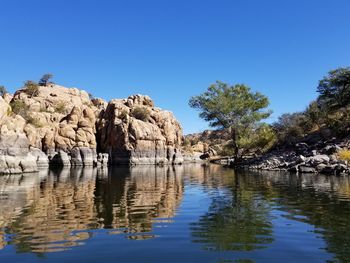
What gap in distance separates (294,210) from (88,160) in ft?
206

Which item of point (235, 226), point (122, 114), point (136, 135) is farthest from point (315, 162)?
point (122, 114)

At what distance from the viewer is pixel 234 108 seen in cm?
6131

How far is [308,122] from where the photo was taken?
242 feet

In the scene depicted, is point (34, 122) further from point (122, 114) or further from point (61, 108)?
point (122, 114)

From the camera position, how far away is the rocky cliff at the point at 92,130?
7250cm

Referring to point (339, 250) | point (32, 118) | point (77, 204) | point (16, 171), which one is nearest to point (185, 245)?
point (339, 250)

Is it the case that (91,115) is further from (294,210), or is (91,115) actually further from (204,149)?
(294,210)

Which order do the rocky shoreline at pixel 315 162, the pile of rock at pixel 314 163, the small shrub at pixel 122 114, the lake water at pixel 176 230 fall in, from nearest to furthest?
the lake water at pixel 176 230 < the pile of rock at pixel 314 163 < the rocky shoreline at pixel 315 162 < the small shrub at pixel 122 114

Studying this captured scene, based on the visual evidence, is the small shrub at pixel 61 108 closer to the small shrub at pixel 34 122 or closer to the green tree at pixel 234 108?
the small shrub at pixel 34 122

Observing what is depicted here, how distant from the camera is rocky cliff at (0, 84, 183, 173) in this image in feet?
238

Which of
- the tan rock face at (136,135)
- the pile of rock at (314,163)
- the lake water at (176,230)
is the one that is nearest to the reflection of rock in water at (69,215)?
the lake water at (176,230)

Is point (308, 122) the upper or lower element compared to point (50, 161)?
upper

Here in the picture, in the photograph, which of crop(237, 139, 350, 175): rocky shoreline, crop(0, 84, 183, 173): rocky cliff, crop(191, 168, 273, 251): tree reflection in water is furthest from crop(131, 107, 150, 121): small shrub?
crop(191, 168, 273, 251): tree reflection in water

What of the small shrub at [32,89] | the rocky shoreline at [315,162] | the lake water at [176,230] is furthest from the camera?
the small shrub at [32,89]
